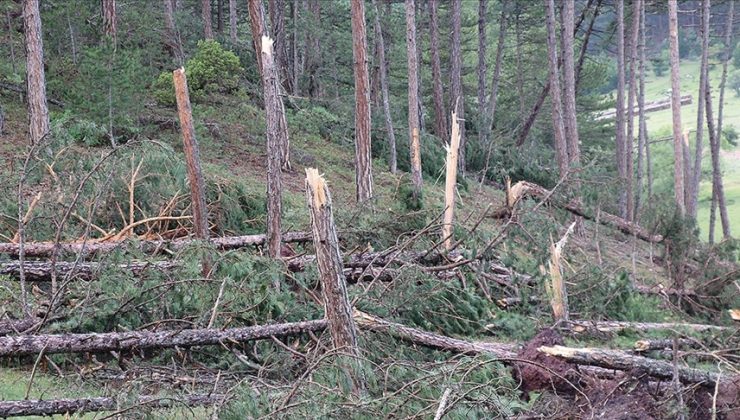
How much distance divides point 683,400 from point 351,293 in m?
3.44

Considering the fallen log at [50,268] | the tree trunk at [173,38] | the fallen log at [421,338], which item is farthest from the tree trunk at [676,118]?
the fallen log at [50,268]

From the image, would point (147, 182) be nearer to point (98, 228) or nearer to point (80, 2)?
point (98, 228)

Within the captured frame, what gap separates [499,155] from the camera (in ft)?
85.8

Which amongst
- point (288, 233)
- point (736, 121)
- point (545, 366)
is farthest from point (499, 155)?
point (736, 121)

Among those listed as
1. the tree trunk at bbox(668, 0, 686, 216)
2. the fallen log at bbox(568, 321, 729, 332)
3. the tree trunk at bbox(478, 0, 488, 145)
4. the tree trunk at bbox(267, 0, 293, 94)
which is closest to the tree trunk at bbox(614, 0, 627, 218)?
the tree trunk at bbox(668, 0, 686, 216)

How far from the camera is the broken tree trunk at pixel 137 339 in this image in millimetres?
7211

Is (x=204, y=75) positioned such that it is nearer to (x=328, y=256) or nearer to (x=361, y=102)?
(x=361, y=102)

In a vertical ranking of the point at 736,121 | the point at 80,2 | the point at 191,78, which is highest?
the point at 80,2

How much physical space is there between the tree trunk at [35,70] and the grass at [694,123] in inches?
1270

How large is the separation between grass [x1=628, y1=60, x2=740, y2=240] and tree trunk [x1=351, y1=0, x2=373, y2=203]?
27470 mm

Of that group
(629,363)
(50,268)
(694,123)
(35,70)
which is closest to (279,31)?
(35,70)

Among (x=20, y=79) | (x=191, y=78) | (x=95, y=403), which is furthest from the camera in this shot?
(x=191, y=78)

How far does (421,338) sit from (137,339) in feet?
8.48

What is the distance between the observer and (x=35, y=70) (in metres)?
15.2
